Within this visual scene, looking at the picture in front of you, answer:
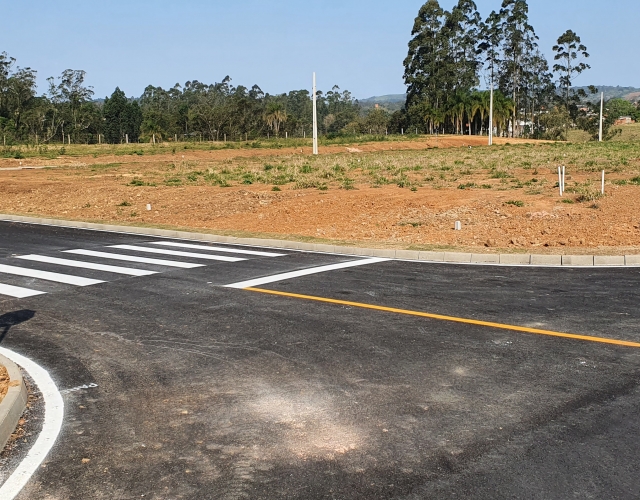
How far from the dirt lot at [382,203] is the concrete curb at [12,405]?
9.56m

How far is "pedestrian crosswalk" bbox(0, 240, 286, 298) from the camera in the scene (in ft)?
38.9

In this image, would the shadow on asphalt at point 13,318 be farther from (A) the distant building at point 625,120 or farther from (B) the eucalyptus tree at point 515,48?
(A) the distant building at point 625,120

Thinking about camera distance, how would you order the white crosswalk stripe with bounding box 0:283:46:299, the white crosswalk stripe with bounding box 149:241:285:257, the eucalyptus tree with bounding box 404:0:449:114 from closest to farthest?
the white crosswalk stripe with bounding box 0:283:46:299 < the white crosswalk stripe with bounding box 149:241:285:257 < the eucalyptus tree with bounding box 404:0:449:114

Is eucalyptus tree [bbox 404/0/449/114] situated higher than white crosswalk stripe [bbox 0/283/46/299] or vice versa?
eucalyptus tree [bbox 404/0/449/114]

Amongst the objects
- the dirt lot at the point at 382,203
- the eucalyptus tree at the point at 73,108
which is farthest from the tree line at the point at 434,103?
the dirt lot at the point at 382,203

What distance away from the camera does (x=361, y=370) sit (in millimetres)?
7035

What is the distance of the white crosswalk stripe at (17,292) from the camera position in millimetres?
10844

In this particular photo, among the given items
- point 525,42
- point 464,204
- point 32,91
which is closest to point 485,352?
point 464,204

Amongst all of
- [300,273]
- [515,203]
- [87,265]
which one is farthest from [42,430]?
[515,203]

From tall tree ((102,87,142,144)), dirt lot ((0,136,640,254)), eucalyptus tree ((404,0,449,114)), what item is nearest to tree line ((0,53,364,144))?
tall tree ((102,87,142,144))

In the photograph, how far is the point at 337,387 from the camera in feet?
21.5

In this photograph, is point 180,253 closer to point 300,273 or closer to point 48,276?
point 48,276

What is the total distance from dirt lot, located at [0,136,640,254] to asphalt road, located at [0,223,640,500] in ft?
16.7

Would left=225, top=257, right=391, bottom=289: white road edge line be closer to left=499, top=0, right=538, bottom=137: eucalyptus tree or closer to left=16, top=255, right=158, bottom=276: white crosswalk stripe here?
left=16, top=255, right=158, bottom=276: white crosswalk stripe
